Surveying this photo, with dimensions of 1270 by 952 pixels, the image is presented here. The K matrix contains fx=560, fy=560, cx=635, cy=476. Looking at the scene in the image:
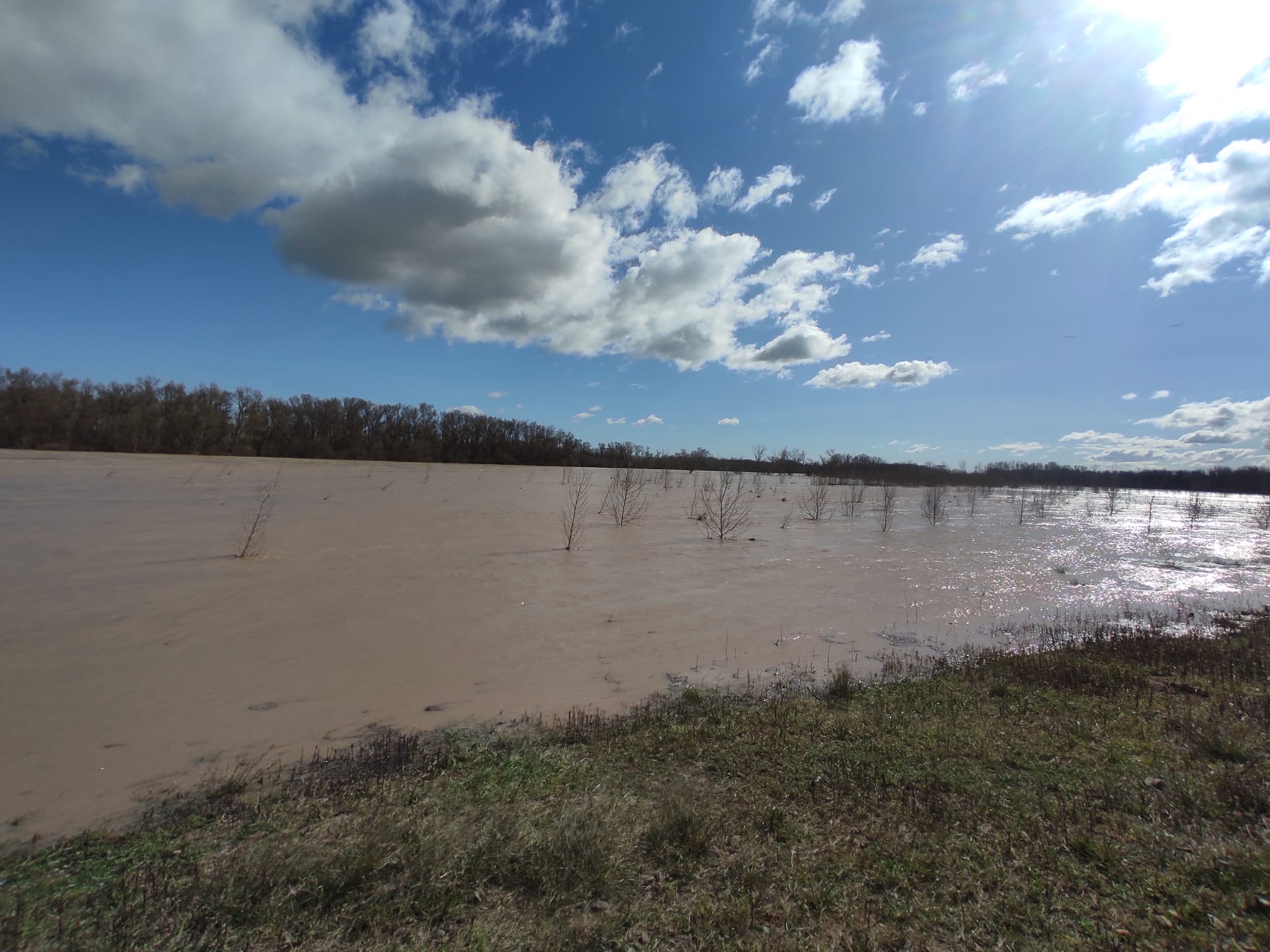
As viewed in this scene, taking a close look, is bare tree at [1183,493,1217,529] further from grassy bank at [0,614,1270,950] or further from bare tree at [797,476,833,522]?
grassy bank at [0,614,1270,950]

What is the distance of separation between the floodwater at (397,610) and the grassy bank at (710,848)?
1.29 m

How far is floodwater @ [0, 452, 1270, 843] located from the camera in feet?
16.5

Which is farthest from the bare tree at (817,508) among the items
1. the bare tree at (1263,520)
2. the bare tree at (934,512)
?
the bare tree at (1263,520)

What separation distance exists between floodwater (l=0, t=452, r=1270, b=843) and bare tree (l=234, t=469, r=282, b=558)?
1.11ft

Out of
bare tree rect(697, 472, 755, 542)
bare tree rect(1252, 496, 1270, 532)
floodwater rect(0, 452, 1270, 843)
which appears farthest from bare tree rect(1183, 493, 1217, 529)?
bare tree rect(697, 472, 755, 542)

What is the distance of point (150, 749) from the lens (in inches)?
181

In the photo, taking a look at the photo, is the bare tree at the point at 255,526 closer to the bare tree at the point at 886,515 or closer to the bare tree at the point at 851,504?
the bare tree at the point at 886,515

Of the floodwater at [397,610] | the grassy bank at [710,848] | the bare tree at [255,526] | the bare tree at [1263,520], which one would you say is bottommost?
the floodwater at [397,610]

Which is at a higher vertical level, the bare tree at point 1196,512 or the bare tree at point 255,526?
the bare tree at point 1196,512

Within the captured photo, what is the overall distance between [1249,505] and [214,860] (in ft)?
250

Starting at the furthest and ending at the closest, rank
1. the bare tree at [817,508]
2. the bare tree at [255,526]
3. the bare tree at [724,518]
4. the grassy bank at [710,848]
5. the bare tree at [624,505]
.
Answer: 1. the bare tree at [817,508]
2. the bare tree at [624,505]
3. the bare tree at [724,518]
4. the bare tree at [255,526]
5. the grassy bank at [710,848]

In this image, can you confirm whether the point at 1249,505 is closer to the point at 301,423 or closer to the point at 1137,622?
the point at 1137,622

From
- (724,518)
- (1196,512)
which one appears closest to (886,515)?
(724,518)

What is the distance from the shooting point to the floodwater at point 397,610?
5.04 metres
